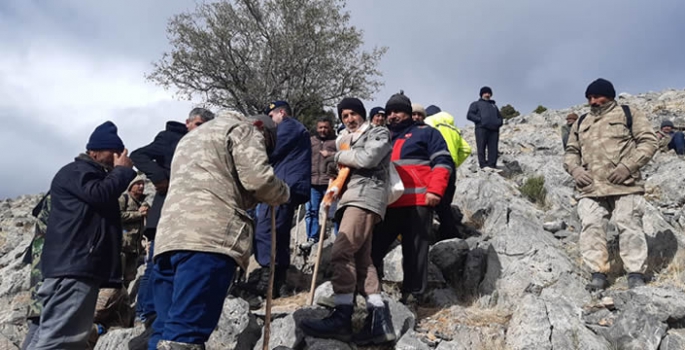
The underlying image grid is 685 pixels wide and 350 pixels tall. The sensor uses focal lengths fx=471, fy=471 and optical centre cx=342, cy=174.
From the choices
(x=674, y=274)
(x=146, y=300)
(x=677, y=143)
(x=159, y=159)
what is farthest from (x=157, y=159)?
(x=677, y=143)

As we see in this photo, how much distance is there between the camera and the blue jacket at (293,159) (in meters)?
5.45

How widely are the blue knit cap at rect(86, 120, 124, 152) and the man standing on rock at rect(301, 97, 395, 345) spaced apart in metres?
2.02

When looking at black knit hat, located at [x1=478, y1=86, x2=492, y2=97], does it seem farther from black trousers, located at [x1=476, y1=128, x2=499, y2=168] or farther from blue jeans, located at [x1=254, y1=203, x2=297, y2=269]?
blue jeans, located at [x1=254, y1=203, x2=297, y2=269]

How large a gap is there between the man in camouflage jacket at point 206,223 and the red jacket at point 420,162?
204 cm

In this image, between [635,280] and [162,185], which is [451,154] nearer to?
[635,280]

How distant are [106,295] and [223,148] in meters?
3.24

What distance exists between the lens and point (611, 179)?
5.30 meters

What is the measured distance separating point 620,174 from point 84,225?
5.36 meters

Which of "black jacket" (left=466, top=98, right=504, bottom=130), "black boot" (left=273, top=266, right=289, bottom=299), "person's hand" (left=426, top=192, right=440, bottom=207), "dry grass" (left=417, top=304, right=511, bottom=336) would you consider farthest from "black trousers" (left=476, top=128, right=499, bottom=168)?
"black boot" (left=273, top=266, right=289, bottom=299)

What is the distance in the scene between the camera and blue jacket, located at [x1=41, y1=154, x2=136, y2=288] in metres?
3.66

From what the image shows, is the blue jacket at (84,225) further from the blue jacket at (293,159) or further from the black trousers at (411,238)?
the black trousers at (411,238)

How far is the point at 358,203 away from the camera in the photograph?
169 inches

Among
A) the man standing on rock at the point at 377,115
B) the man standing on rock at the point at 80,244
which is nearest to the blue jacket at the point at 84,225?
the man standing on rock at the point at 80,244

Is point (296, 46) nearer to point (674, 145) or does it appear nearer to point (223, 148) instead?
point (674, 145)
